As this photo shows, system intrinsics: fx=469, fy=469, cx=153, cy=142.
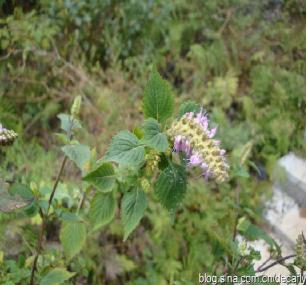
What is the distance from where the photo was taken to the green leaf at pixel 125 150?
0.90 m

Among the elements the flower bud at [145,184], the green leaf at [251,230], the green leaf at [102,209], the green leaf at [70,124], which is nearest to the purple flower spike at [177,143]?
the flower bud at [145,184]

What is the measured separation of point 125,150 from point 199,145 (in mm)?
155

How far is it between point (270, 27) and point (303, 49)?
293mm

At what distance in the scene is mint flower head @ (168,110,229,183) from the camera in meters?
0.82

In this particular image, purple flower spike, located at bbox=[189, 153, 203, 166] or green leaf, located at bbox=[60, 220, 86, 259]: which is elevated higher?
purple flower spike, located at bbox=[189, 153, 203, 166]

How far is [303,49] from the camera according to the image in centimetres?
331

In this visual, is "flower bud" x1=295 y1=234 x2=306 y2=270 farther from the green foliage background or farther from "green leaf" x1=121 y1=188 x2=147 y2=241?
the green foliage background

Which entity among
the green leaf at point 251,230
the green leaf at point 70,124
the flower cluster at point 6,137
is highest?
the green leaf at point 70,124

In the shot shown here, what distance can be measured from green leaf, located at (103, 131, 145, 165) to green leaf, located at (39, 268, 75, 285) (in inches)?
15.2

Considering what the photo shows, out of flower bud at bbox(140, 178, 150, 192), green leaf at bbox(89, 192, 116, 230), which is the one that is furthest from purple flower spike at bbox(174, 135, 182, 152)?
green leaf at bbox(89, 192, 116, 230)

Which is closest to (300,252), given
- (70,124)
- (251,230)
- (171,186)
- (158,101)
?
(251,230)

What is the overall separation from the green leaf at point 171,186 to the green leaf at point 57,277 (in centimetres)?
37

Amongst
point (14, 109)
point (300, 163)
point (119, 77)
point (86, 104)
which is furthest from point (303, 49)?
point (14, 109)

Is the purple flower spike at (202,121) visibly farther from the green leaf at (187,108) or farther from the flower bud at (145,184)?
the flower bud at (145,184)
